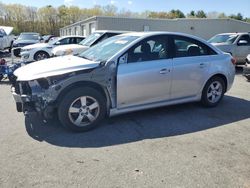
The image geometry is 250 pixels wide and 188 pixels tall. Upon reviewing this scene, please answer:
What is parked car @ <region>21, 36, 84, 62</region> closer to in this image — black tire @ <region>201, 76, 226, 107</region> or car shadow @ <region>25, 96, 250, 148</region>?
car shadow @ <region>25, 96, 250, 148</region>

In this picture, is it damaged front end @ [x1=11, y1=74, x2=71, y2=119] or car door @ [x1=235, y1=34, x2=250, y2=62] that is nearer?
damaged front end @ [x1=11, y1=74, x2=71, y2=119]

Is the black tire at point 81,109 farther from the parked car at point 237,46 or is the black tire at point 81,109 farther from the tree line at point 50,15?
the tree line at point 50,15

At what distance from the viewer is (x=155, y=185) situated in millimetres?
3350

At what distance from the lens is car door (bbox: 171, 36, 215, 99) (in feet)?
19.1

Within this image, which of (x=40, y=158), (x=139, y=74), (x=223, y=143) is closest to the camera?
(x=40, y=158)

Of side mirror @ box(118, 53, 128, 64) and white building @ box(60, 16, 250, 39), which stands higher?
white building @ box(60, 16, 250, 39)

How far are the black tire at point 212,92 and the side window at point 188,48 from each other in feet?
2.11

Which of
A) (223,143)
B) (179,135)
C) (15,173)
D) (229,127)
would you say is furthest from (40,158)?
(229,127)

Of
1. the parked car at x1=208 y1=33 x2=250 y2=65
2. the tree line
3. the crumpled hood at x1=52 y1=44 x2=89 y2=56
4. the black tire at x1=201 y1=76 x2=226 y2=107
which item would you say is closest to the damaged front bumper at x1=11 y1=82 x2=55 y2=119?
the black tire at x1=201 y1=76 x2=226 y2=107

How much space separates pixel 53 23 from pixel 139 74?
81029 millimetres

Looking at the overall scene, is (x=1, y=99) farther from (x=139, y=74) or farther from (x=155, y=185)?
(x=155, y=185)

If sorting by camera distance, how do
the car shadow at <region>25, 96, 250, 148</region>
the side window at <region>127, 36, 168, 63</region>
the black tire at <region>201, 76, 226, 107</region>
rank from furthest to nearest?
1. the black tire at <region>201, 76, 226, 107</region>
2. the side window at <region>127, 36, 168, 63</region>
3. the car shadow at <region>25, 96, 250, 148</region>

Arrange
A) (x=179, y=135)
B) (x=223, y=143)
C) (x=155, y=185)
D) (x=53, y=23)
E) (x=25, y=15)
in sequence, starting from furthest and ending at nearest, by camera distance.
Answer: (x=25, y=15), (x=53, y=23), (x=179, y=135), (x=223, y=143), (x=155, y=185)

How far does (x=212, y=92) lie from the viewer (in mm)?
6496
